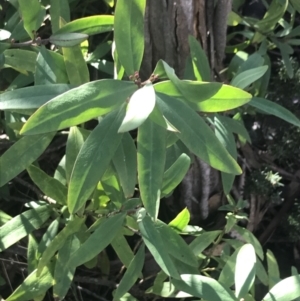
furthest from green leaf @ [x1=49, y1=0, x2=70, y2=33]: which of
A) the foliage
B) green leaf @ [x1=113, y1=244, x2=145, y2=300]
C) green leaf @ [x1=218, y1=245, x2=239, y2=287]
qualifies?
green leaf @ [x1=218, y1=245, x2=239, y2=287]

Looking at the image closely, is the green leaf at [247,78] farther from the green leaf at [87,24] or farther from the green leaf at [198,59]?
the green leaf at [87,24]

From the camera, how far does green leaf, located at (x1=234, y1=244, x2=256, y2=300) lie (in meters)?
0.67

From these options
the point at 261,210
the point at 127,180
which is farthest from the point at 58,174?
the point at 261,210

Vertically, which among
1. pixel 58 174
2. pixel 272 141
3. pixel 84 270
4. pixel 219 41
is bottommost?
pixel 84 270

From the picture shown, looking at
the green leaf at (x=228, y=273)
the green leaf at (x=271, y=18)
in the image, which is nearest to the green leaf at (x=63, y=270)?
the green leaf at (x=228, y=273)

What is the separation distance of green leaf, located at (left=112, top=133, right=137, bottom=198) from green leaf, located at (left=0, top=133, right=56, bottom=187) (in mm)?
107

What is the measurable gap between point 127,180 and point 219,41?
343 mm

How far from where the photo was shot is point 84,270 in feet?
3.13

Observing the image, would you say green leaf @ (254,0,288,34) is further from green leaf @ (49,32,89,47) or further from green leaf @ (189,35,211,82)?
green leaf @ (49,32,89,47)

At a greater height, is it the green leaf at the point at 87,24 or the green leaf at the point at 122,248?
the green leaf at the point at 87,24


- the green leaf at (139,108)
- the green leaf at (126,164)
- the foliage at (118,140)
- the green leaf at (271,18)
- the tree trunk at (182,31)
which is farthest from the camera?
the green leaf at (271,18)

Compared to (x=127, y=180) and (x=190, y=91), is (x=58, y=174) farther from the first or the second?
(x=190, y=91)

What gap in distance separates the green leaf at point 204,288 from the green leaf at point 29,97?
1.10 feet

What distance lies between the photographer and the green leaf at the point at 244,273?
0.67 m
